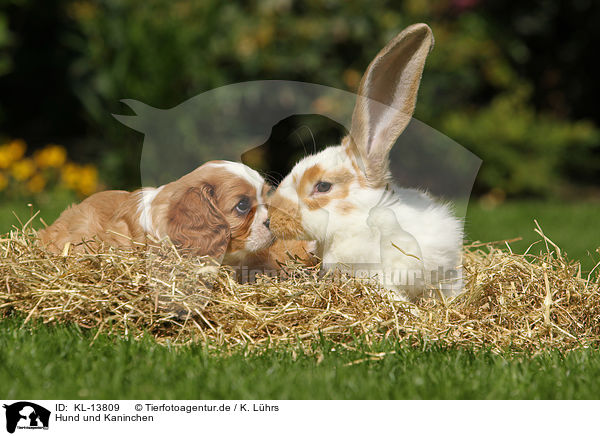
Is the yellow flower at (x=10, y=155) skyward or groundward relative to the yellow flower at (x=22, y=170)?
skyward

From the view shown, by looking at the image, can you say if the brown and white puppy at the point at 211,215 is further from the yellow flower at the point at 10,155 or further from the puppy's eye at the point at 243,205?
the yellow flower at the point at 10,155

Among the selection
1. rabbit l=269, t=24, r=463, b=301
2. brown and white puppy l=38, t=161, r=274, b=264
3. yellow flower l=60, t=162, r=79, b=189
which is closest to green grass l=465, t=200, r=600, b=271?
rabbit l=269, t=24, r=463, b=301

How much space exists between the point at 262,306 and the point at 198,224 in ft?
1.67

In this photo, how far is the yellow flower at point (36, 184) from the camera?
7.16 m

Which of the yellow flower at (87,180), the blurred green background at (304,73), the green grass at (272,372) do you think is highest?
the blurred green background at (304,73)

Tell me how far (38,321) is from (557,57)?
9.12 meters

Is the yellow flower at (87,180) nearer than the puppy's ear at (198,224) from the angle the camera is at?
No

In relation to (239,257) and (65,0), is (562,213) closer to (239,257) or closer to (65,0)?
(239,257)

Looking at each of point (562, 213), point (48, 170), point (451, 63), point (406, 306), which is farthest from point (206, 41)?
point (406, 306)

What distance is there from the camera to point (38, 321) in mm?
2812
